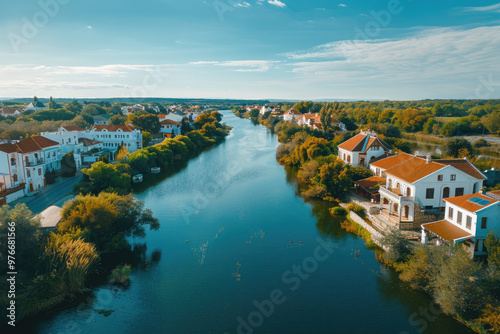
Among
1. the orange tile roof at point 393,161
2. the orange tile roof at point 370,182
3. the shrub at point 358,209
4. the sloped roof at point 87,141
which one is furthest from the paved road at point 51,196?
the orange tile roof at point 393,161

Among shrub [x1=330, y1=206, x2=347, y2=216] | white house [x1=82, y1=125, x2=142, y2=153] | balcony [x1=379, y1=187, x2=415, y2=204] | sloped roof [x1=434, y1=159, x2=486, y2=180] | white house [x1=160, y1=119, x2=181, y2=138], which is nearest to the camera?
balcony [x1=379, y1=187, x2=415, y2=204]

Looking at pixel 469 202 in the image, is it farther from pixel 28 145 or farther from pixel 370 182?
pixel 28 145

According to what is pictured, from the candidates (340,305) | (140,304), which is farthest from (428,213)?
(140,304)

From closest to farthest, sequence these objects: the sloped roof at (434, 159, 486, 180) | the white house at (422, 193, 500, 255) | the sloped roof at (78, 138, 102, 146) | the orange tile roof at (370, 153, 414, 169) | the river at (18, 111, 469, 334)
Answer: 1. the river at (18, 111, 469, 334)
2. the white house at (422, 193, 500, 255)
3. the sloped roof at (434, 159, 486, 180)
4. the orange tile roof at (370, 153, 414, 169)
5. the sloped roof at (78, 138, 102, 146)

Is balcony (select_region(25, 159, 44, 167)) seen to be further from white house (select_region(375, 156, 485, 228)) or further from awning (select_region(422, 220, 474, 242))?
awning (select_region(422, 220, 474, 242))

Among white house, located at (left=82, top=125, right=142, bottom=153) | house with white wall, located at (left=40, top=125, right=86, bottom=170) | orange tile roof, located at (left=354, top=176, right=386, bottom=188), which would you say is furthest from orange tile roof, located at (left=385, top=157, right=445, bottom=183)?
white house, located at (left=82, top=125, right=142, bottom=153)

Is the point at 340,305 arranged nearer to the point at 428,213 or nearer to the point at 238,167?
the point at 428,213

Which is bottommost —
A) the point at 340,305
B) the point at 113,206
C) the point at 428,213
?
the point at 340,305
